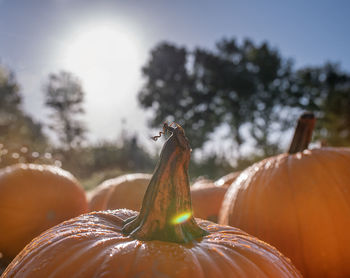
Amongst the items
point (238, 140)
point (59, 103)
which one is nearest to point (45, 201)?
point (238, 140)

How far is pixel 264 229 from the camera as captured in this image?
1.60m

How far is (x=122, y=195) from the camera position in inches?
99.9

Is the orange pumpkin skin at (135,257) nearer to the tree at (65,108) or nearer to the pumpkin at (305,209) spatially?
the pumpkin at (305,209)

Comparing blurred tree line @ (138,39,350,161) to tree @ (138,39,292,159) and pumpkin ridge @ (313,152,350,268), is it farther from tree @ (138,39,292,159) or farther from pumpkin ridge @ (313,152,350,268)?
pumpkin ridge @ (313,152,350,268)

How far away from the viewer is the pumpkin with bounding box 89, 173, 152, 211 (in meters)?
2.47

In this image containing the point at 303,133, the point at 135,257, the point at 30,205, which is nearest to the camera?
the point at 135,257

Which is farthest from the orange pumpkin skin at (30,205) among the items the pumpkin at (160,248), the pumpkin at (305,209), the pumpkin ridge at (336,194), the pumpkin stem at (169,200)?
the pumpkin ridge at (336,194)

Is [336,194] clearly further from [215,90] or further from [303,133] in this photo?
[215,90]

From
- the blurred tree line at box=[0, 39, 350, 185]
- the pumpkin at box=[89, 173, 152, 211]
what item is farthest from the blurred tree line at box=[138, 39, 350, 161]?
the pumpkin at box=[89, 173, 152, 211]

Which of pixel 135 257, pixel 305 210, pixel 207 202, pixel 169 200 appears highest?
pixel 169 200

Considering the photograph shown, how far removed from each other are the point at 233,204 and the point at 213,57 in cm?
2528

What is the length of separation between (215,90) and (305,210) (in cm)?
2501

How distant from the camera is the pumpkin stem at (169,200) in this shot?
2.90 feet

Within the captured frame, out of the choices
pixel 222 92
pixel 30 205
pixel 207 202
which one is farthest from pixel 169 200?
pixel 222 92
